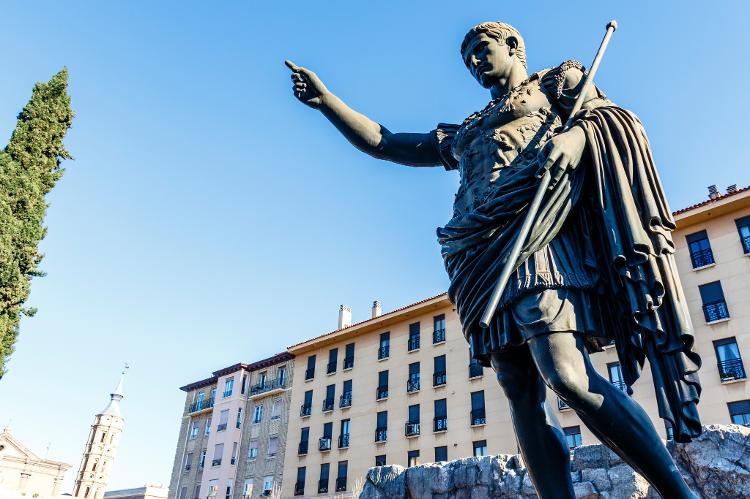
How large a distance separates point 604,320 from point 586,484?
7.93 m

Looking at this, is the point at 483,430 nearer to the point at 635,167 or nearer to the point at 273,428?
the point at 273,428

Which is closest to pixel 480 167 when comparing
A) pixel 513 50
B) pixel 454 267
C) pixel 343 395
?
pixel 454 267

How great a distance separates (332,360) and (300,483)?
320 inches

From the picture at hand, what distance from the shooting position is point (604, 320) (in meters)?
2.41

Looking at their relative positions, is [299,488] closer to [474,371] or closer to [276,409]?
[276,409]

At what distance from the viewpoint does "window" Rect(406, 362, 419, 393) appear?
36812mm

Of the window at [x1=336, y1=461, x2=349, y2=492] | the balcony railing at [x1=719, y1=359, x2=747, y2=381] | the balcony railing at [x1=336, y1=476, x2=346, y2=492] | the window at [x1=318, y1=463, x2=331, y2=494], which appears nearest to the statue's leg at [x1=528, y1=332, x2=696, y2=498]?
the balcony railing at [x1=719, y1=359, x2=747, y2=381]

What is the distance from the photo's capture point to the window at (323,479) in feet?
129

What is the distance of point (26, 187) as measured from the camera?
67.3 feet

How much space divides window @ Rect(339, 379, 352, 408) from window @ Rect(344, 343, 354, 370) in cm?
100

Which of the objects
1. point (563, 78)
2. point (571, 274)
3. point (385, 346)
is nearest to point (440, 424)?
point (385, 346)

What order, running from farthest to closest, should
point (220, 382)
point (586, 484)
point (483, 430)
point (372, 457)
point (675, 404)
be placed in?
point (220, 382) < point (372, 457) < point (483, 430) < point (586, 484) < point (675, 404)

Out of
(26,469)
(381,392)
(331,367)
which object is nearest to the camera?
(381,392)

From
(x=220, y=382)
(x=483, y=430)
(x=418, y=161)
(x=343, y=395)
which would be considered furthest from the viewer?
(x=220, y=382)
